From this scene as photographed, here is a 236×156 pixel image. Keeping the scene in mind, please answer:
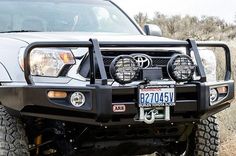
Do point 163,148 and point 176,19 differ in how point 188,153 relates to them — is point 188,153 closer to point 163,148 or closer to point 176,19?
point 163,148

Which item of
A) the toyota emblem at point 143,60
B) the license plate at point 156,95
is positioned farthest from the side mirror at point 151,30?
the license plate at point 156,95

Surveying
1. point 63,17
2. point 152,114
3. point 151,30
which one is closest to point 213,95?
point 152,114

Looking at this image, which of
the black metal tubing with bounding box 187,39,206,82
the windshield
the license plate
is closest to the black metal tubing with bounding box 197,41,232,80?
the black metal tubing with bounding box 187,39,206,82

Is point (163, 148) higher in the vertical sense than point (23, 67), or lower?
lower

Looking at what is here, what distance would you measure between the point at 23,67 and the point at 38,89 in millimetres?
285

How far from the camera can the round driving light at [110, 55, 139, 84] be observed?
4312 mm

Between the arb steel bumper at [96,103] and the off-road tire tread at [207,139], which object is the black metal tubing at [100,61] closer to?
the arb steel bumper at [96,103]

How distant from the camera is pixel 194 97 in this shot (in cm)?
457

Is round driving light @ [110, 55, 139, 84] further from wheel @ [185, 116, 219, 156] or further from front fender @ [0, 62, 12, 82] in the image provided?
wheel @ [185, 116, 219, 156]

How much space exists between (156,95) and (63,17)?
1.90 meters

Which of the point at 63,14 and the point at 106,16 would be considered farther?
the point at 106,16

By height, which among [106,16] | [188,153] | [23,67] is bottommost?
[188,153]

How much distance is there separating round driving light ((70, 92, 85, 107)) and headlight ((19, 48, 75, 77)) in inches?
10.7

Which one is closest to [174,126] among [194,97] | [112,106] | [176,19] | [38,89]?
[194,97]
